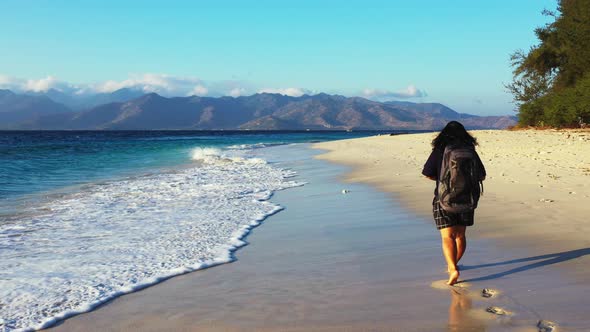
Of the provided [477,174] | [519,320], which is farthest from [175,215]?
[519,320]

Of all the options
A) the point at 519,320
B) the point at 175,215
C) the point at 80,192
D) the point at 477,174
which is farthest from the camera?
the point at 80,192

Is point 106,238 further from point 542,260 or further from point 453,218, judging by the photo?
point 542,260

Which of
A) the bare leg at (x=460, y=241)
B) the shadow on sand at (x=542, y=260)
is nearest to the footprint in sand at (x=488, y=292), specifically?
the shadow on sand at (x=542, y=260)

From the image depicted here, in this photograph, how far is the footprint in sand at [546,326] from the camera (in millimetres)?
3676

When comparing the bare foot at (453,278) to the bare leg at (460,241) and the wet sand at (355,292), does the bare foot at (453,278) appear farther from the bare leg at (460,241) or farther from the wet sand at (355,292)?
the bare leg at (460,241)

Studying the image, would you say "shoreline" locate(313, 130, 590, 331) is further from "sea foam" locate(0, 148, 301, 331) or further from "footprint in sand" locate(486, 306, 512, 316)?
"sea foam" locate(0, 148, 301, 331)

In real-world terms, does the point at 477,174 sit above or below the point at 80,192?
above

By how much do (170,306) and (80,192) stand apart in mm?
11360

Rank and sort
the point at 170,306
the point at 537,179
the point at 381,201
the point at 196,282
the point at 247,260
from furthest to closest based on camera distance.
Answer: the point at 537,179 < the point at 381,201 < the point at 247,260 < the point at 196,282 < the point at 170,306

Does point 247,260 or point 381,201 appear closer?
point 247,260

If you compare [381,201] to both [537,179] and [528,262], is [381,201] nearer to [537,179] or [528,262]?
[537,179]

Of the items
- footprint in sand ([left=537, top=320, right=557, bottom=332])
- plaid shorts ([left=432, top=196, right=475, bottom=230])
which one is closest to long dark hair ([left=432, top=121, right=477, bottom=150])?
plaid shorts ([left=432, top=196, right=475, bottom=230])

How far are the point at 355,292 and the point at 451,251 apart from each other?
114cm

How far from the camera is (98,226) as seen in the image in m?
8.94
